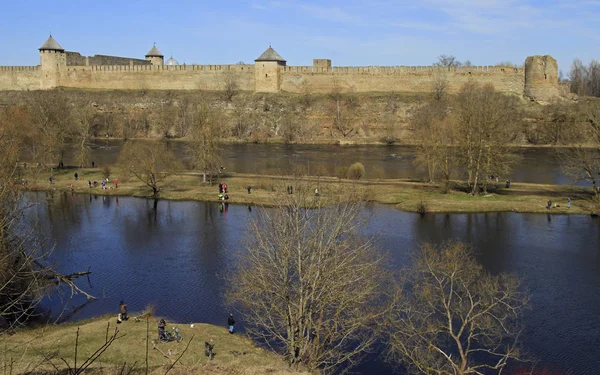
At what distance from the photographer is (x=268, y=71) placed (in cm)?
5431

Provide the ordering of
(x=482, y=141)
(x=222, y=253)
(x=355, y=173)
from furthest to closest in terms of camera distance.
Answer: (x=355, y=173)
(x=482, y=141)
(x=222, y=253)

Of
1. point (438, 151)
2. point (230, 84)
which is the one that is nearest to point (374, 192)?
point (438, 151)

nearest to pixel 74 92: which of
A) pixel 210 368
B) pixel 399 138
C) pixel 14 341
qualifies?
pixel 399 138

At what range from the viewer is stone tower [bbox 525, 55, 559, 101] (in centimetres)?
5038

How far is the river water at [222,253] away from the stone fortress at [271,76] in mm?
29516

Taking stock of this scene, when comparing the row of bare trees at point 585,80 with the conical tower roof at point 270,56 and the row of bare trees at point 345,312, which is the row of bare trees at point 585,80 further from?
the row of bare trees at point 345,312

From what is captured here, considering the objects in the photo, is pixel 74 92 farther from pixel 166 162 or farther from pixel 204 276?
pixel 204 276

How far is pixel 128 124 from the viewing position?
5462 cm

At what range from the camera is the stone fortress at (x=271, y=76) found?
51.3 meters

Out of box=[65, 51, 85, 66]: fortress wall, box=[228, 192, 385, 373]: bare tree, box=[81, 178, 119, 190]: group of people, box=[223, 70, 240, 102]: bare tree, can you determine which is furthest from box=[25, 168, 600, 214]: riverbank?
box=[65, 51, 85, 66]: fortress wall

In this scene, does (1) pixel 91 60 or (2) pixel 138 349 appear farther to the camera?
(1) pixel 91 60

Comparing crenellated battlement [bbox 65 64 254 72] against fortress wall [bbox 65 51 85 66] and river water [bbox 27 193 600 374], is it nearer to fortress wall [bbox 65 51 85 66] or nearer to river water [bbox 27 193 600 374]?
fortress wall [bbox 65 51 85 66]

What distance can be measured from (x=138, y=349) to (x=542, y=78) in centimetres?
4707

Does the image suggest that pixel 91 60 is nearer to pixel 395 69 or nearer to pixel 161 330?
pixel 395 69
